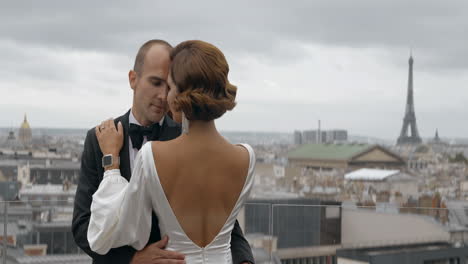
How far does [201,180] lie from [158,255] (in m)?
0.19

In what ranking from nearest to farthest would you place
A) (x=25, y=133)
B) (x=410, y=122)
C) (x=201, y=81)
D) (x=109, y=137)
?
(x=201, y=81)
(x=109, y=137)
(x=410, y=122)
(x=25, y=133)

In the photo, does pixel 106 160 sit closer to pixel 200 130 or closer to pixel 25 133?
pixel 200 130

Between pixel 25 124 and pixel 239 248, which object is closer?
pixel 239 248

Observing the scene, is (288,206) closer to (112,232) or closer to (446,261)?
(446,261)

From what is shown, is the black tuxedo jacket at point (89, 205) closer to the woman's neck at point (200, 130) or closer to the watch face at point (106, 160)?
the watch face at point (106, 160)

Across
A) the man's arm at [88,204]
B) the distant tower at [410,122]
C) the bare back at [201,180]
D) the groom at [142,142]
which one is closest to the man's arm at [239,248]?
the groom at [142,142]

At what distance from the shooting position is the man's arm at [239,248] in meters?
1.53

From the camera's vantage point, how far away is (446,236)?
3801 millimetres

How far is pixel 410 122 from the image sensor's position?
81625mm

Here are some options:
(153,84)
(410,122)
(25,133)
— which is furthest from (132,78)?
(25,133)

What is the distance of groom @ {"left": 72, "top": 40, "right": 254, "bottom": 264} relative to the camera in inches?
56.4

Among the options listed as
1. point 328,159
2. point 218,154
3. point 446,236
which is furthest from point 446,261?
point 328,159

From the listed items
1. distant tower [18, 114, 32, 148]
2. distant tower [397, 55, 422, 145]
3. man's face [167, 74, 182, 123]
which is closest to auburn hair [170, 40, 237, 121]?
man's face [167, 74, 182, 123]

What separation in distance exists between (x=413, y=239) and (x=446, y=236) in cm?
18
